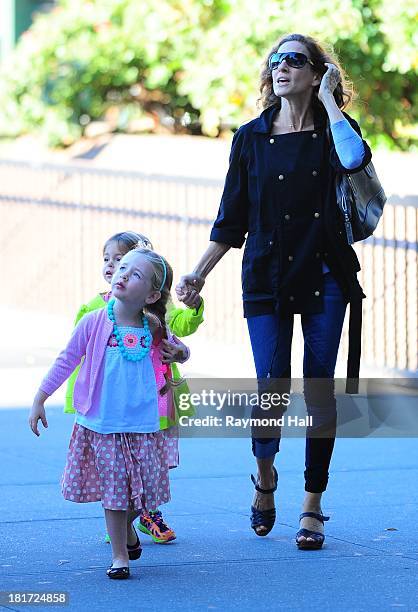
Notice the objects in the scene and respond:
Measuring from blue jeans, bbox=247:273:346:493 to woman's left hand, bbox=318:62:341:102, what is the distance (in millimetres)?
736

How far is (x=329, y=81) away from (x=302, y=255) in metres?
0.71

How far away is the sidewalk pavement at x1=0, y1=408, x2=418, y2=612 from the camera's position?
507cm

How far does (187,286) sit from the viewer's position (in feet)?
→ 19.3

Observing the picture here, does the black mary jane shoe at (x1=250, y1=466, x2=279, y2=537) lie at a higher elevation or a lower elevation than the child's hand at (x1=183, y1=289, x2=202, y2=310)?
lower

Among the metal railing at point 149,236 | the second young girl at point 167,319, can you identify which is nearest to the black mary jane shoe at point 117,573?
the second young girl at point 167,319

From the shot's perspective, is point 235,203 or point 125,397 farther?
point 235,203

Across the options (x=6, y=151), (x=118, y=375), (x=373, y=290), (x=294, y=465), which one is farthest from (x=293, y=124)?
(x=6, y=151)

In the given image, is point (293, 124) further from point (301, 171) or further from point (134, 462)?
point (134, 462)

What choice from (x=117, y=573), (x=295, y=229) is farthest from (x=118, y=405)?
(x=295, y=229)

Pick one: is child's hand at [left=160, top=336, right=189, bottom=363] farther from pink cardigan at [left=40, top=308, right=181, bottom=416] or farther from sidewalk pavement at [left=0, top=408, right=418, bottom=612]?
sidewalk pavement at [left=0, top=408, right=418, bottom=612]

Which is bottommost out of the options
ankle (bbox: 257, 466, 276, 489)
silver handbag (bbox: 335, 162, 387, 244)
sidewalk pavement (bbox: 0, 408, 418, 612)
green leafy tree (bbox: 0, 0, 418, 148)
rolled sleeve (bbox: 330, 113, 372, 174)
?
sidewalk pavement (bbox: 0, 408, 418, 612)

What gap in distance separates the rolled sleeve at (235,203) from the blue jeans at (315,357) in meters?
0.38

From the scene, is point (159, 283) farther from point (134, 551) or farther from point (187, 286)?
point (134, 551)

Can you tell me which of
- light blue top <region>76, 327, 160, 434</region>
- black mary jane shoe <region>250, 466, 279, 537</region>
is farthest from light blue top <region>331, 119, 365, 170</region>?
black mary jane shoe <region>250, 466, 279, 537</region>
